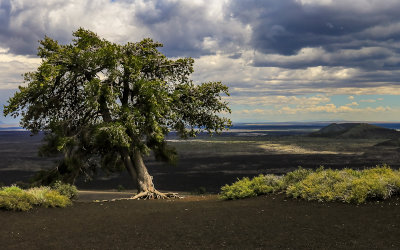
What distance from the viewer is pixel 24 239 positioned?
32.5ft

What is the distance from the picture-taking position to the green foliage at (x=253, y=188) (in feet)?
50.7

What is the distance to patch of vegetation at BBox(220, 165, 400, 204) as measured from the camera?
12.2m

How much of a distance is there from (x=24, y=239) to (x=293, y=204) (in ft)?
26.2

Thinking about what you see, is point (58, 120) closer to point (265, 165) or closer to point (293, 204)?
point (293, 204)

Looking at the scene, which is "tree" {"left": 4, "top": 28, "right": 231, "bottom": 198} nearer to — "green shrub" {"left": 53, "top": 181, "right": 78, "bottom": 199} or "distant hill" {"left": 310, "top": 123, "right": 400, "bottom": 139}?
"green shrub" {"left": 53, "top": 181, "right": 78, "bottom": 199}

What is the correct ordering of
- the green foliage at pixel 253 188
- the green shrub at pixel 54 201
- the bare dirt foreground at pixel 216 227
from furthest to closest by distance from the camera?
the green foliage at pixel 253 188 < the green shrub at pixel 54 201 < the bare dirt foreground at pixel 216 227

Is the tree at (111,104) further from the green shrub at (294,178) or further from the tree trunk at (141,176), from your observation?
the green shrub at (294,178)

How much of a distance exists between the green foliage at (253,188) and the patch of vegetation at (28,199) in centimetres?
622

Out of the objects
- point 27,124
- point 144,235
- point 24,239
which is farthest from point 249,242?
point 27,124

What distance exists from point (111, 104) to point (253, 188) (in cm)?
770

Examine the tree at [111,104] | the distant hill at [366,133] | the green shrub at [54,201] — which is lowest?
the distant hill at [366,133]

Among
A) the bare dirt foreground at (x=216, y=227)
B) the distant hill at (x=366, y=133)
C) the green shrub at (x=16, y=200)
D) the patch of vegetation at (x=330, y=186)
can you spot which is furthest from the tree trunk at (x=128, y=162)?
the distant hill at (x=366, y=133)

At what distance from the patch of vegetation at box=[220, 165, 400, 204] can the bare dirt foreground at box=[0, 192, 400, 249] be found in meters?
0.42

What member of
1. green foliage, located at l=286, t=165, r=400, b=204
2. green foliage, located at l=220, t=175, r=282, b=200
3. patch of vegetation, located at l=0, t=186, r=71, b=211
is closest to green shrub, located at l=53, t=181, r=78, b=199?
patch of vegetation, located at l=0, t=186, r=71, b=211
